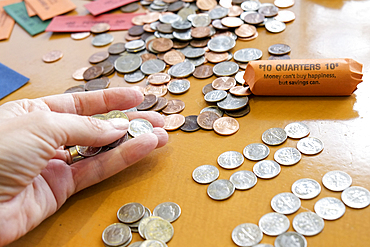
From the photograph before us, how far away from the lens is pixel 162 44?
185 cm

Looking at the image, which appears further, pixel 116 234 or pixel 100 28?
pixel 100 28

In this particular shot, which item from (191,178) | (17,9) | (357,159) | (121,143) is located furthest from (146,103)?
(17,9)

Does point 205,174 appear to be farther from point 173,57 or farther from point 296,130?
point 173,57

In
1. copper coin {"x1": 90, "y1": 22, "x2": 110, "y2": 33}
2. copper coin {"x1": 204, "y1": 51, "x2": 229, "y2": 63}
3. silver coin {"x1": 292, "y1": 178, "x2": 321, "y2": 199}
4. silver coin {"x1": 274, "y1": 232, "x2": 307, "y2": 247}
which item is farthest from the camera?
copper coin {"x1": 90, "y1": 22, "x2": 110, "y2": 33}

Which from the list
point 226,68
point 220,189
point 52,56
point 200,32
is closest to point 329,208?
point 220,189

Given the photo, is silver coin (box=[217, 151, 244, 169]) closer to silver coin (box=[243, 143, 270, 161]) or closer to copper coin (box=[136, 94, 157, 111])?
silver coin (box=[243, 143, 270, 161])

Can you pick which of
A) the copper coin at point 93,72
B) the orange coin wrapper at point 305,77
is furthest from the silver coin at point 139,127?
the copper coin at point 93,72

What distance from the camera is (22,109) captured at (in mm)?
1261

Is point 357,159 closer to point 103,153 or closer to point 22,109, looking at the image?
point 103,153

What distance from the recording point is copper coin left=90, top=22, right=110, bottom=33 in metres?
2.15

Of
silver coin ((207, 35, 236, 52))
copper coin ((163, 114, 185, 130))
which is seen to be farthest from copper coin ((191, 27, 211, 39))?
copper coin ((163, 114, 185, 130))

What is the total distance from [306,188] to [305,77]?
503 mm

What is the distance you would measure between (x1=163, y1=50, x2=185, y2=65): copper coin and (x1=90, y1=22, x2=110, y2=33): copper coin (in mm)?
612

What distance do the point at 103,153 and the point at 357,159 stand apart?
890mm
